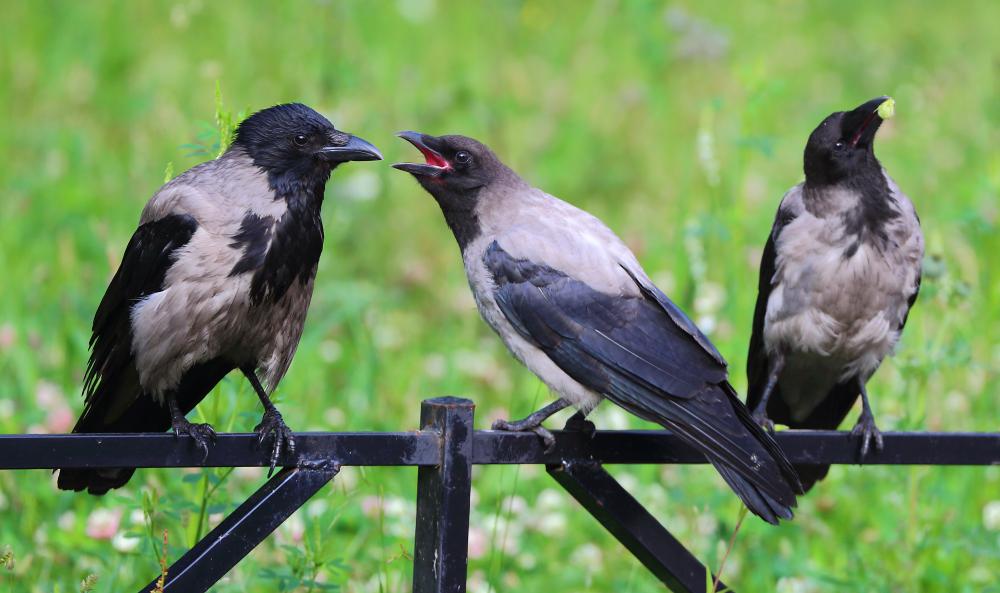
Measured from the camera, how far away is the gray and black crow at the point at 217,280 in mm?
2768

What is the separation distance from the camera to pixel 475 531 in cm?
380

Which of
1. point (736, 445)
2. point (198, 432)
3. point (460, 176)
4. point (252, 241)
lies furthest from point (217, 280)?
point (736, 445)

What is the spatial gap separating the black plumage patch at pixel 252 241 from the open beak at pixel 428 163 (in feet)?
1.49

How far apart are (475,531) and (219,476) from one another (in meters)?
1.05

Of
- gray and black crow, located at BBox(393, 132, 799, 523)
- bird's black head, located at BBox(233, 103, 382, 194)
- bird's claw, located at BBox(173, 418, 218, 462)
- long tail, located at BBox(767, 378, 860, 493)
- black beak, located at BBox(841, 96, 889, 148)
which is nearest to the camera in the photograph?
bird's claw, located at BBox(173, 418, 218, 462)

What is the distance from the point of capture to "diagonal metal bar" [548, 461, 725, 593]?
2.39 metres

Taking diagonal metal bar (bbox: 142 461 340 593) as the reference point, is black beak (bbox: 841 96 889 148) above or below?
above

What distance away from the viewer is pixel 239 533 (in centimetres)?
209

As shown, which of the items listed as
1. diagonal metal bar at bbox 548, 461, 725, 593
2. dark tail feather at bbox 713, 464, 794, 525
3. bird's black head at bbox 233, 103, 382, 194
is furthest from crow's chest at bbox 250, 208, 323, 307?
dark tail feather at bbox 713, 464, 794, 525

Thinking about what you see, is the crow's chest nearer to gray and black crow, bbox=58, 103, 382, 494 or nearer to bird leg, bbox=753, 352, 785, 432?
gray and black crow, bbox=58, 103, 382, 494

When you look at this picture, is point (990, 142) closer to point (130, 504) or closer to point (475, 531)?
point (475, 531)

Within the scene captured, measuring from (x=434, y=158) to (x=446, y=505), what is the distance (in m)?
1.28

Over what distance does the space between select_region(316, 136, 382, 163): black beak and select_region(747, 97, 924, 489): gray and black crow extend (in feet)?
4.25

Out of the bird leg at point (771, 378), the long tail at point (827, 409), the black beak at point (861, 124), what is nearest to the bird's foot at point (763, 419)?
the bird leg at point (771, 378)
